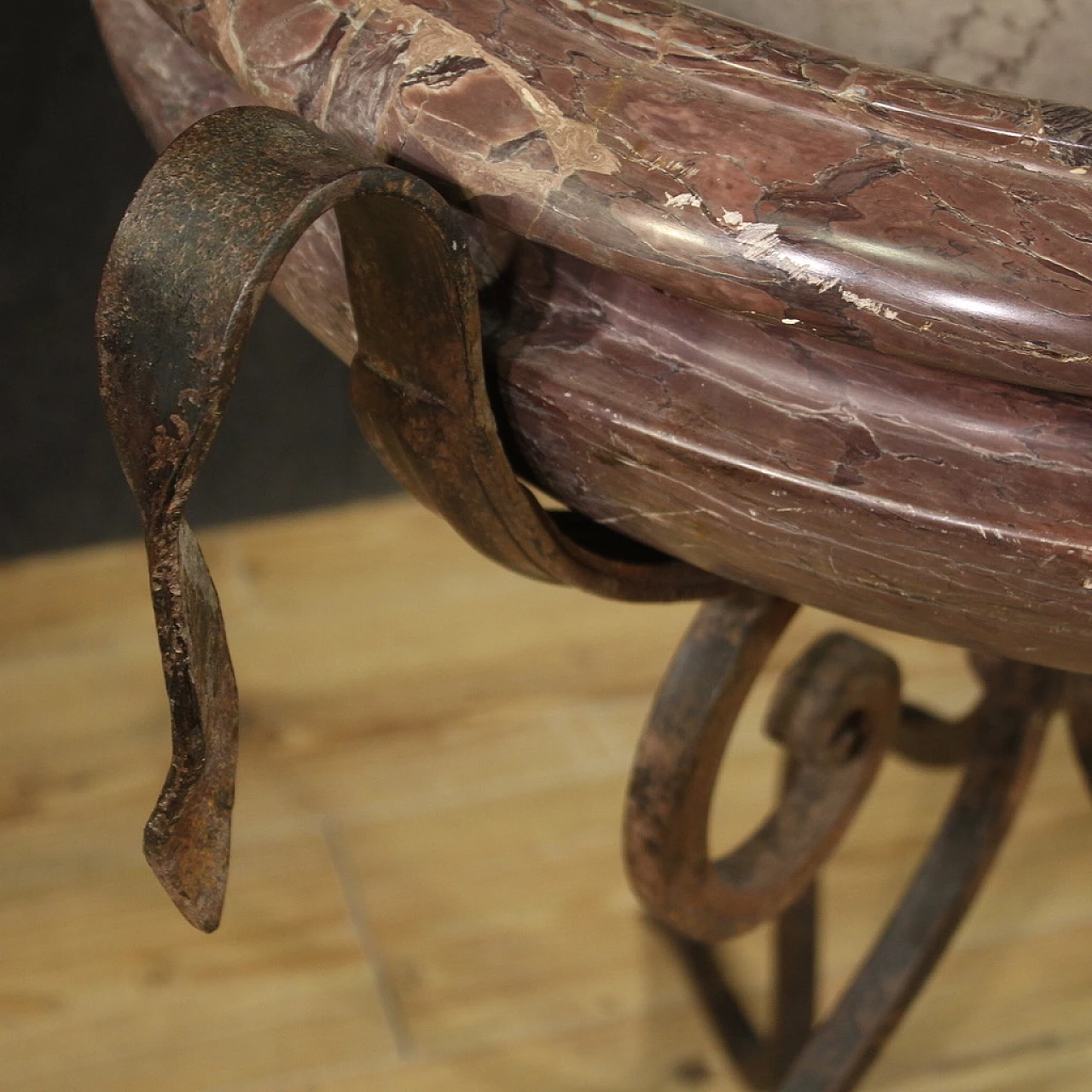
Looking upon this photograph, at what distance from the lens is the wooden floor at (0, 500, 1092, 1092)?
935mm

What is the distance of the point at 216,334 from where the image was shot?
0.35 meters

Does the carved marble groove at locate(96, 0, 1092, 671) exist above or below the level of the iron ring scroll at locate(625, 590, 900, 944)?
above

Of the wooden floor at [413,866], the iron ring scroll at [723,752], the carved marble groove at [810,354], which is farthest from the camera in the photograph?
the wooden floor at [413,866]

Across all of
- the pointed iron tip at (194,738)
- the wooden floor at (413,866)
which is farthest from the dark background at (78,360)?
the pointed iron tip at (194,738)

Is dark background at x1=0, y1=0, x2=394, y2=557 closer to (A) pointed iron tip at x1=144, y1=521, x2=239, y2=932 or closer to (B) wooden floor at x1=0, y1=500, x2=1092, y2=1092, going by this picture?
(B) wooden floor at x1=0, y1=500, x2=1092, y2=1092

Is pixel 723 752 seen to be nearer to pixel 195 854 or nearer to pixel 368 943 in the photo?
pixel 195 854

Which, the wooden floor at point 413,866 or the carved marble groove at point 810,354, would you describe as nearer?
the carved marble groove at point 810,354

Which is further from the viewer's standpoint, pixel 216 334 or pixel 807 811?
pixel 807 811

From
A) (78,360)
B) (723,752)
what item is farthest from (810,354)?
(78,360)

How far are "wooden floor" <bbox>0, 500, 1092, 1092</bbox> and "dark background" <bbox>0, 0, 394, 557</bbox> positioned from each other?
7cm

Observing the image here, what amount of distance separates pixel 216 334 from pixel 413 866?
0.78m

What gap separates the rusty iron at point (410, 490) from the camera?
0.36 m

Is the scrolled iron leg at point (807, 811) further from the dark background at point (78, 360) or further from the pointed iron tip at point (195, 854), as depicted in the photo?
the dark background at point (78, 360)

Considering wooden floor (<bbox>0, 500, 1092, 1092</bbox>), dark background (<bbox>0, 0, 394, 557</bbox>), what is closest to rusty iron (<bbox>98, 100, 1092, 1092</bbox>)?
wooden floor (<bbox>0, 500, 1092, 1092</bbox>)
